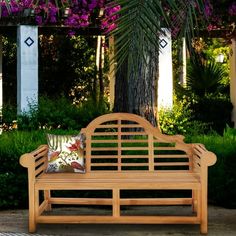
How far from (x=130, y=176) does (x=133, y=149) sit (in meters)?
0.49

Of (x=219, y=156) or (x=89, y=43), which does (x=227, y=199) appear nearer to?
(x=219, y=156)

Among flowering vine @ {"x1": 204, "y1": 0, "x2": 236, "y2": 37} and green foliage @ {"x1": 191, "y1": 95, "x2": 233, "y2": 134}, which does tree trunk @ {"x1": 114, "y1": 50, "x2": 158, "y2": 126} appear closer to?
flowering vine @ {"x1": 204, "y1": 0, "x2": 236, "y2": 37}

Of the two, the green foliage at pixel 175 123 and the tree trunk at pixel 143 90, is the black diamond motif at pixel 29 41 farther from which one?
the tree trunk at pixel 143 90

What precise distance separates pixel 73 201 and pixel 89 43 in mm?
12289

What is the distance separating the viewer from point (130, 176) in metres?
5.45

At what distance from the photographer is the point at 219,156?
624 centimetres

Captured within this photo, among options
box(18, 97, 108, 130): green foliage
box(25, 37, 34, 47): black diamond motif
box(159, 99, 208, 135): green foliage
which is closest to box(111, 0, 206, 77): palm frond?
box(18, 97, 108, 130): green foliage

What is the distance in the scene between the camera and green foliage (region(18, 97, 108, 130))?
32.9ft

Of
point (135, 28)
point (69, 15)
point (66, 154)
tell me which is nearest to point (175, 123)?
point (69, 15)

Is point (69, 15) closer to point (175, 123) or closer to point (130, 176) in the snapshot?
point (175, 123)

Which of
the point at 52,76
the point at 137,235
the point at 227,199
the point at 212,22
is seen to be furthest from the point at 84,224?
the point at 52,76

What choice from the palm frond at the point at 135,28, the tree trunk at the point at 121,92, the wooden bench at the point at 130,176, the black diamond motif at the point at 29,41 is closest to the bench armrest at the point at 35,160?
the wooden bench at the point at 130,176

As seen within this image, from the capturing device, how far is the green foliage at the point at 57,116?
32.9 ft

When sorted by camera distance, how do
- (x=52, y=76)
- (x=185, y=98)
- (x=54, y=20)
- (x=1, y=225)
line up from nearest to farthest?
(x=1, y=225) → (x=54, y=20) → (x=185, y=98) → (x=52, y=76)
